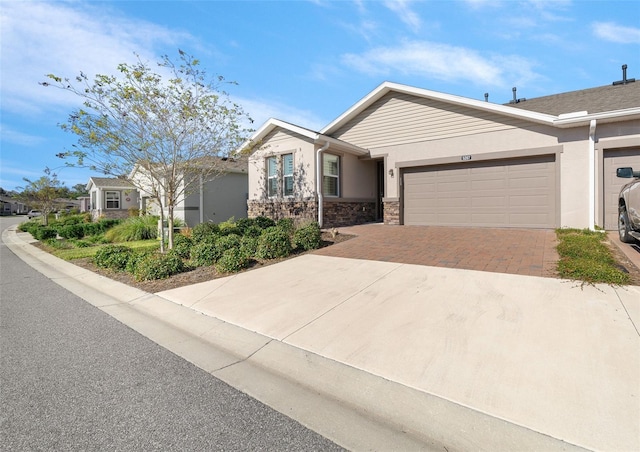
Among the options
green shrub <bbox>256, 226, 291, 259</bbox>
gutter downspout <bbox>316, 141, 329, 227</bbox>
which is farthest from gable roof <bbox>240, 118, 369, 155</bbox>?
green shrub <bbox>256, 226, 291, 259</bbox>

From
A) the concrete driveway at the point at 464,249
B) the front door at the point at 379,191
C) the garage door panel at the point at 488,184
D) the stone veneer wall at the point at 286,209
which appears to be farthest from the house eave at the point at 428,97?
the stone veneer wall at the point at 286,209

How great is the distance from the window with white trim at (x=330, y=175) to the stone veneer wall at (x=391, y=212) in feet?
6.69

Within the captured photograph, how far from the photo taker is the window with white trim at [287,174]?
13133mm

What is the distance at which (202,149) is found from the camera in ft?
31.9

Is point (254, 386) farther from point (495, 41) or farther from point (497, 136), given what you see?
point (497, 136)

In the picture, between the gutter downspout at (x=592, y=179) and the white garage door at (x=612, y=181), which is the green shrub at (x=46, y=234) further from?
the white garage door at (x=612, y=181)

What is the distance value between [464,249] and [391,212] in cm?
550

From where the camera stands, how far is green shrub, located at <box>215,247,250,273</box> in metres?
6.80

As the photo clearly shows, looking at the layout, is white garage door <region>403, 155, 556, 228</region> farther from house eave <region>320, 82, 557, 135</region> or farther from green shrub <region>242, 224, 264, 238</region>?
green shrub <region>242, 224, 264, 238</region>

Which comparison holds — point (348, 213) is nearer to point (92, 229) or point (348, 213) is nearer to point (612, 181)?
point (612, 181)

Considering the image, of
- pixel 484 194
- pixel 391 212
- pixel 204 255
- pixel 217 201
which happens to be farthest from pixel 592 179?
pixel 217 201

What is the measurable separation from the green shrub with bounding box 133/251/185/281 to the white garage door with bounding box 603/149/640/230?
11.9 m

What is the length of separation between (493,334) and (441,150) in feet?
31.8

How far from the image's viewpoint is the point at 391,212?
41.8ft
